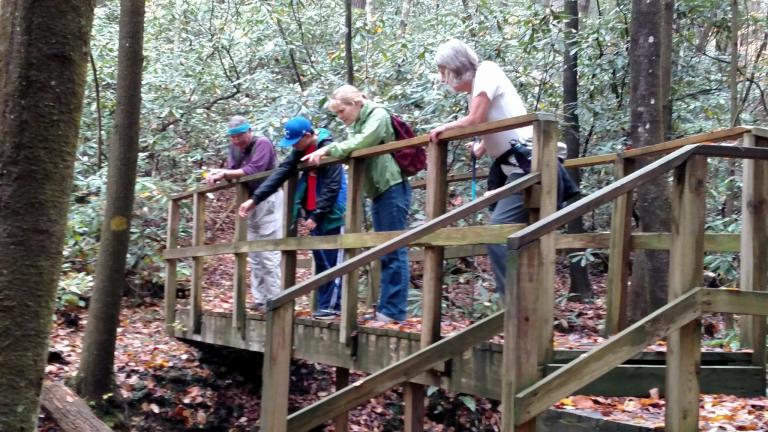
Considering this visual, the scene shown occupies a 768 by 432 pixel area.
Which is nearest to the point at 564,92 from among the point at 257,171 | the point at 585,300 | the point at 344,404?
the point at 585,300

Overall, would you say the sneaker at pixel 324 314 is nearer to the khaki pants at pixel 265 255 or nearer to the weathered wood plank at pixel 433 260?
the khaki pants at pixel 265 255

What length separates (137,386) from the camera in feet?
26.7

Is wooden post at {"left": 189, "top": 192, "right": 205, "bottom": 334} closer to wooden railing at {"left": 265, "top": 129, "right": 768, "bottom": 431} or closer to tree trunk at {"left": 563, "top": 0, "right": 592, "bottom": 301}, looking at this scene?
wooden railing at {"left": 265, "top": 129, "right": 768, "bottom": 431}

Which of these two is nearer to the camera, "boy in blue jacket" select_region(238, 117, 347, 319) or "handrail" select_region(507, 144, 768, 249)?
"handrail" select_region(507, 144, 768, 249)

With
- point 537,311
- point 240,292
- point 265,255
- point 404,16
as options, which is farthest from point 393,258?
point 404,16

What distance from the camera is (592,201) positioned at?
3.46m

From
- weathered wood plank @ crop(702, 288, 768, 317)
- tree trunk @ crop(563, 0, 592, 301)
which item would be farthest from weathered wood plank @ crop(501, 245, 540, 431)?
tree trunk @ crop(563, 0, 592, 301)

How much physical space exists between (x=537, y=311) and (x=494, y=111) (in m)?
1.92

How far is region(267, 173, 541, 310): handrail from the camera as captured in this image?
4.48 m

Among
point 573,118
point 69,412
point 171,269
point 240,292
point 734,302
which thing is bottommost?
point 69,412

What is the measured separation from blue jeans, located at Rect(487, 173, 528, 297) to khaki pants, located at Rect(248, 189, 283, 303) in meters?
3.02

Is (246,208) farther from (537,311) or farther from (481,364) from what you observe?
(537,311)

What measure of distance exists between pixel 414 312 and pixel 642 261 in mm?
2403

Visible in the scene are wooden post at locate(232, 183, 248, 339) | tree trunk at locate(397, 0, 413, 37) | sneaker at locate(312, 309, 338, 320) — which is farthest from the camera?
tree trunk at locate(397, 0, 413, 37)
